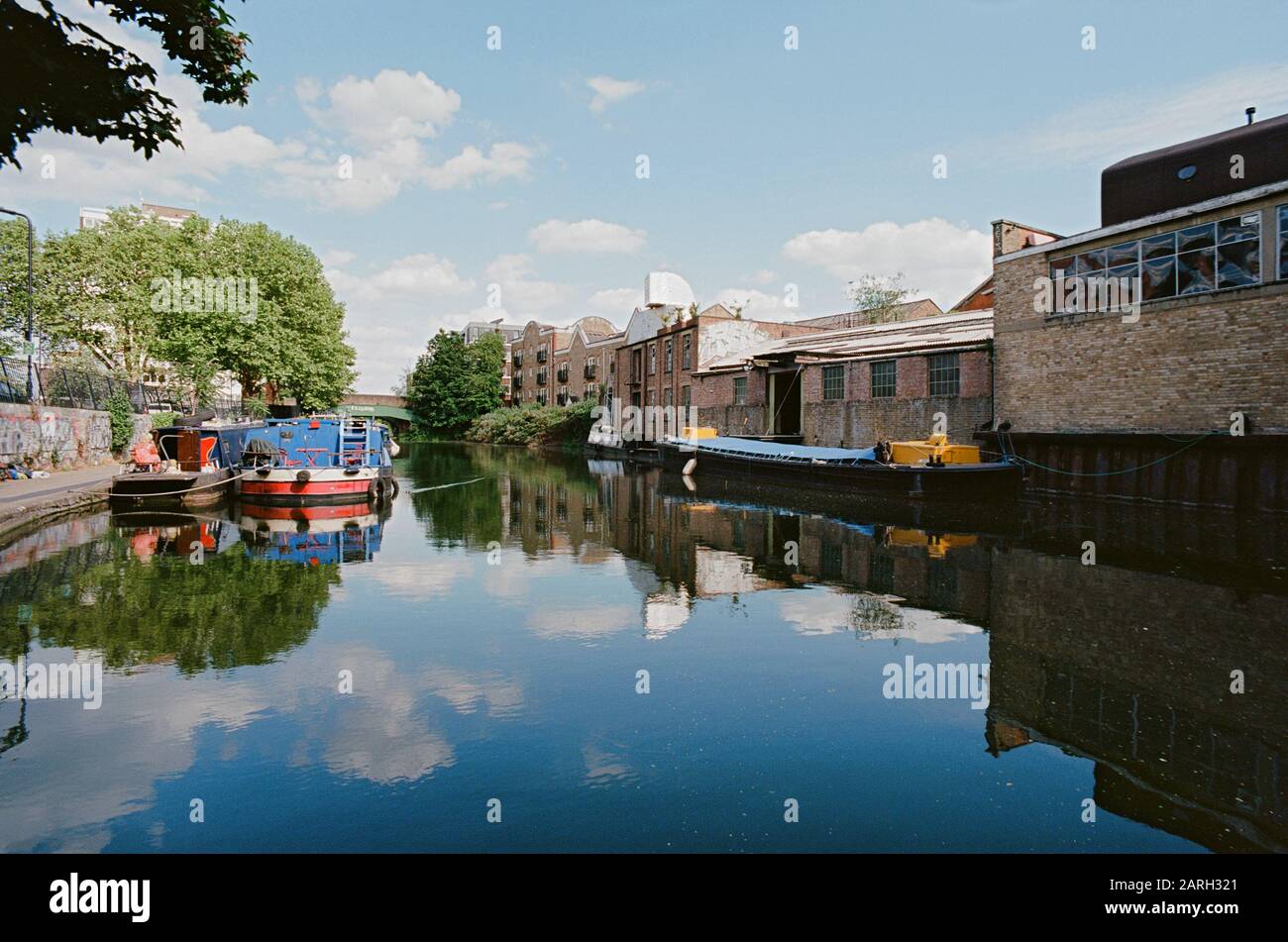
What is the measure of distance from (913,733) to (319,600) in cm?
751

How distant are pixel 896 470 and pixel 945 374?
722 centimetres

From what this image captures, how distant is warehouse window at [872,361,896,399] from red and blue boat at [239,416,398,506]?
715 inches

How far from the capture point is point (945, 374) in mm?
26172

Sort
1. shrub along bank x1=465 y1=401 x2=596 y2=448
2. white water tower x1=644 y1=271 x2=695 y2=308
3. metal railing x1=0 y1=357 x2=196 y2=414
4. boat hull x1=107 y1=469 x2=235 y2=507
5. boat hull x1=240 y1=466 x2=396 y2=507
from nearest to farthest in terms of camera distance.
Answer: boat hull x1=107 y1=469 x2=235 y2=507 < boat hull x1=240 y1=466 x2=396 y2=507 < metal railing x1=0 y1=357 x2=196 y2=414 < white water tower x1=644 y1=271 x2=695 y2=308 < shrub along bank x1=465 y1=401 x2=596 y2=448

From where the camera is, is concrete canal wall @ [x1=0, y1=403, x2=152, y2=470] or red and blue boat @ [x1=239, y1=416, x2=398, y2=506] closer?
red and blue boat @ [x1=239, y1=416, x2=398, y2=506]

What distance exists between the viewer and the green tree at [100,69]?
5383mm

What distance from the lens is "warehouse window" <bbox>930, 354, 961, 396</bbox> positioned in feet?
84.6

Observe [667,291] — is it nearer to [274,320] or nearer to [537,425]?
[537,425]

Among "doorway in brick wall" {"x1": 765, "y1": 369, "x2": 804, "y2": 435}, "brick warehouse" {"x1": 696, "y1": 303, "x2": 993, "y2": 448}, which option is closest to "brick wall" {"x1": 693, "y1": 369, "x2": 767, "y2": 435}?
"brick warehouse" {"x1": 696, "y1": 303, "x2": 993, "y2": 448}

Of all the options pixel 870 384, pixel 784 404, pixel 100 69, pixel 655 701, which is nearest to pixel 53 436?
pixel 100 69

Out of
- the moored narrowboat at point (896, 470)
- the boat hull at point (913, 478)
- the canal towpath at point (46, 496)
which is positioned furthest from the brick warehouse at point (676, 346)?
the canal towpath at point (46, 496)

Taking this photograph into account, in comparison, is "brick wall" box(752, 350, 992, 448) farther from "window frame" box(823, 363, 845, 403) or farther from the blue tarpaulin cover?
the blue tarpaulin cover
